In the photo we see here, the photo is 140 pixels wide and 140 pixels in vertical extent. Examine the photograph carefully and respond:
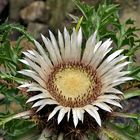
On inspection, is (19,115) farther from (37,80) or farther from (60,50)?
(60,50)

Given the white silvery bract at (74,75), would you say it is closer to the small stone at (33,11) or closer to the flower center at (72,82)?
the flower center at (72,82)

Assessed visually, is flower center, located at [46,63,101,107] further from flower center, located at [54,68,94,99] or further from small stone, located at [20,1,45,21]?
small stone, located at [20,1,45,21]

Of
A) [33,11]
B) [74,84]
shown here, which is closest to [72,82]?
[74,84]

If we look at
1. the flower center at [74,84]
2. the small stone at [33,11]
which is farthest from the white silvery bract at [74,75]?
the small stone at [33,11]

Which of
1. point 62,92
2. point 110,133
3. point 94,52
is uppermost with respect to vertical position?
point 94,52

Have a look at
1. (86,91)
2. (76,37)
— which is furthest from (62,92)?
(76,37)

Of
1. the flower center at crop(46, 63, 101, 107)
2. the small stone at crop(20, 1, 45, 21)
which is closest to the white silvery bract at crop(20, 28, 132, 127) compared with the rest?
the flower center at crop(46, 63, 101, 107)

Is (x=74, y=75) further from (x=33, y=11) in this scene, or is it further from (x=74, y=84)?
(x=33, y=11)
